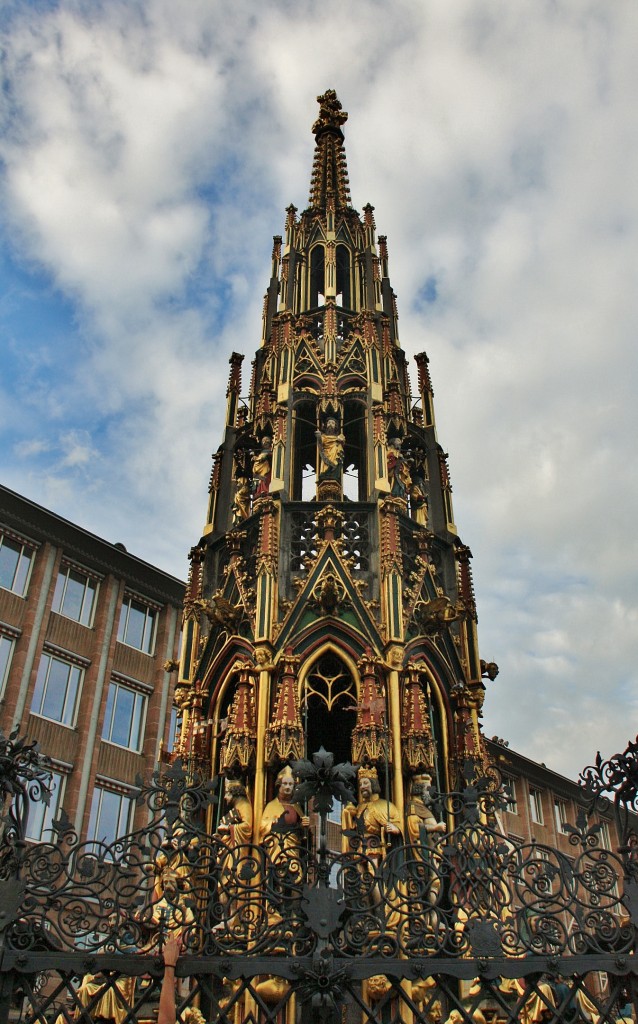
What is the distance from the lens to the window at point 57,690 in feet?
87.9

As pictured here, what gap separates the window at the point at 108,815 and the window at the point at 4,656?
4136mm

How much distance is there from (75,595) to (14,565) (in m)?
2.33

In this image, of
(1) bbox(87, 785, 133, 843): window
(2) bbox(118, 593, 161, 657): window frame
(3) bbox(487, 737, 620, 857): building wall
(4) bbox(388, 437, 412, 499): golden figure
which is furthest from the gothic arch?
(3) bbox(487, 737, 620, 857): building wall

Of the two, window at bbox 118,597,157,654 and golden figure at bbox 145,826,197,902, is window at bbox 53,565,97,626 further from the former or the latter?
golden figure at bbox 145,826,197,902

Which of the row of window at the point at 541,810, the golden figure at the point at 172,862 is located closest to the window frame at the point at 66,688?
the golden figure at the point at 172,862

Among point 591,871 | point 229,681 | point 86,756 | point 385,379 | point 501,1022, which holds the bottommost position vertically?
point 501,1022

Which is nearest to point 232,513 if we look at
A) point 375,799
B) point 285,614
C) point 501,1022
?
point 285,614

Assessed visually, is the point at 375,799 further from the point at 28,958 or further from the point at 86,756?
the point at 86,756

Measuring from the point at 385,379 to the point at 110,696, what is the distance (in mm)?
15062

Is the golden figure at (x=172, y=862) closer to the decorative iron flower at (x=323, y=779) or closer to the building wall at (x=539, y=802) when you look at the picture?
the decorative iron flower at (x=323, y=779)

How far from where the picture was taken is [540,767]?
139 ft

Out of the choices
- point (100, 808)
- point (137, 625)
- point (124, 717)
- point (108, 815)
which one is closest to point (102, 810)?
point (100, 808)

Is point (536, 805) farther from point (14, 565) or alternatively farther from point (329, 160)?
point (329, 160)

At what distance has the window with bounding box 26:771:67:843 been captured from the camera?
79.8 ft
